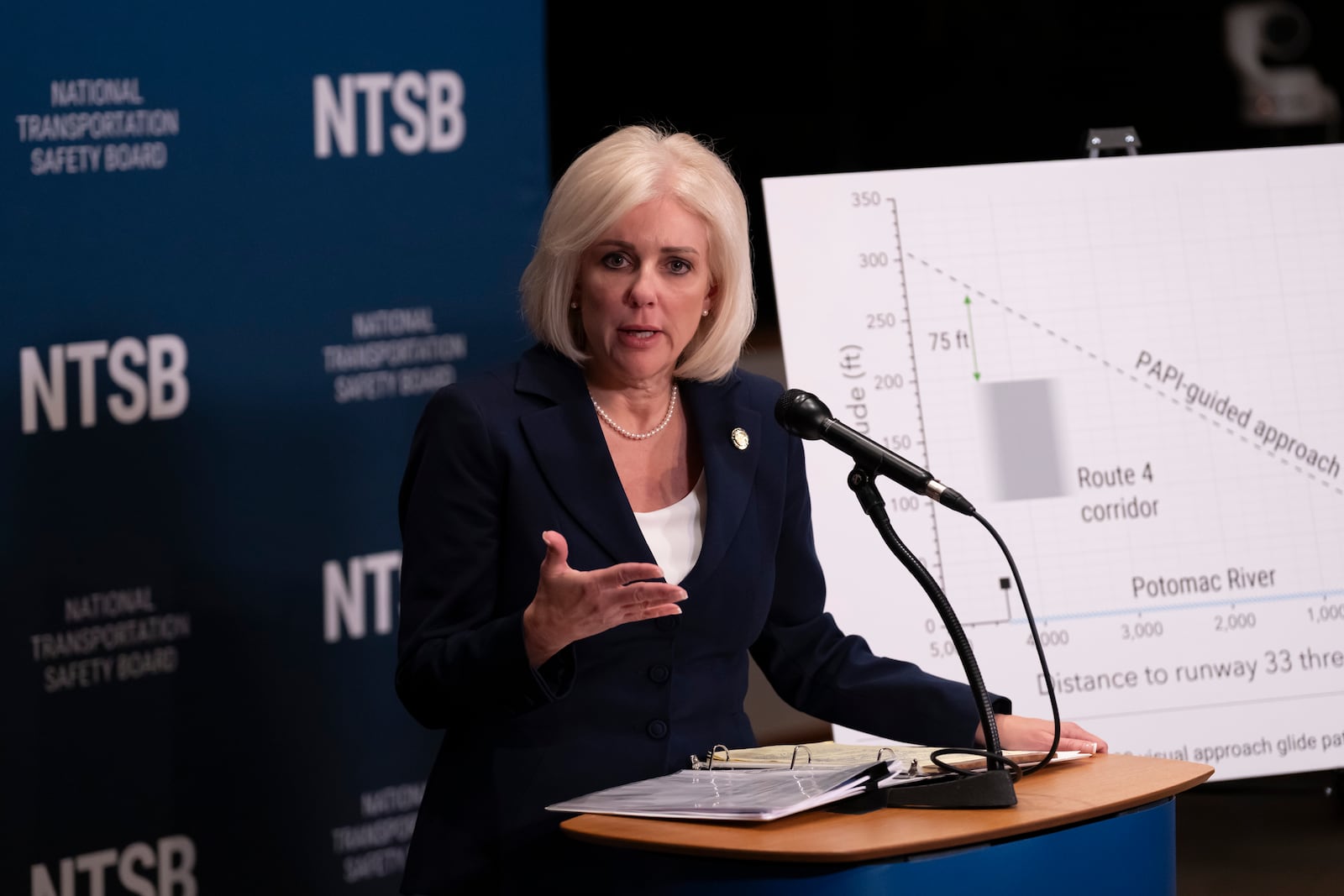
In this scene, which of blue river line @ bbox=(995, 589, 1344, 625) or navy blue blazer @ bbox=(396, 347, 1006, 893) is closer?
navy blue blazer @ bbox=(396, 347, 1006, 893)

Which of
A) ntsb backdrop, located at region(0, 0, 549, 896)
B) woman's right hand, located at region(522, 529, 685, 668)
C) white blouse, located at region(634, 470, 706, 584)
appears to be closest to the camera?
woman's right hand, located at region(522, 529, 685, 668)

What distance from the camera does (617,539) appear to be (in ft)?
6.17

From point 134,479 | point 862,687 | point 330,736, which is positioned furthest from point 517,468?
point 330,736

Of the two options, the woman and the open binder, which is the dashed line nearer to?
the woman

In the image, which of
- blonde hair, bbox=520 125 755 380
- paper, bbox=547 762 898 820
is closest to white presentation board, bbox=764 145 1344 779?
blonde hair, bbox=520 125 755 380

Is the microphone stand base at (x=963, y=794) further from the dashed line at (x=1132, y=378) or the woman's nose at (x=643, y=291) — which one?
the dashed line at (x=1132, y=378)

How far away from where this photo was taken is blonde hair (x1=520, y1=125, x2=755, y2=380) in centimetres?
196

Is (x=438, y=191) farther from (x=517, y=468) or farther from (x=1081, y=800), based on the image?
(x=1081, y=800)

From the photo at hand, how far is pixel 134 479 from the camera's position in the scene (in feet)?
8.27

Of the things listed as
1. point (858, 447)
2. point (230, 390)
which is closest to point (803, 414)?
point (858, 447)

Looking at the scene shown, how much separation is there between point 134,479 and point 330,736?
2.08 feet

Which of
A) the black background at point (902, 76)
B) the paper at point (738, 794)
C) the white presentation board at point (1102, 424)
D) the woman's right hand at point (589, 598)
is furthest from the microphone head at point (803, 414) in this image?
the black background at point (902, 76)

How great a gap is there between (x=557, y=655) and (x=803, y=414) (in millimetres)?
413

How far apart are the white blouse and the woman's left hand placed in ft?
1.45
